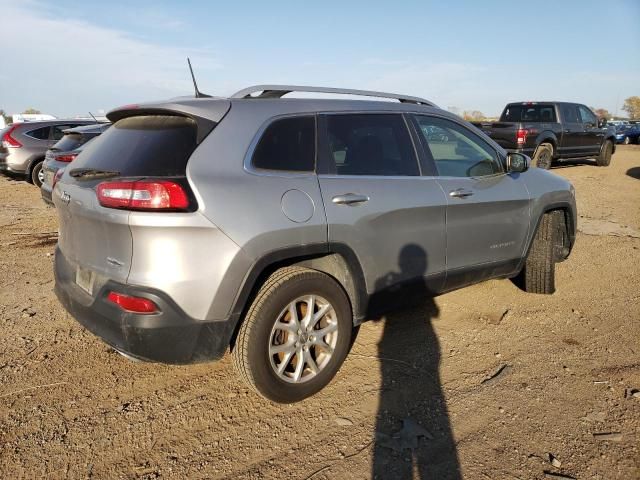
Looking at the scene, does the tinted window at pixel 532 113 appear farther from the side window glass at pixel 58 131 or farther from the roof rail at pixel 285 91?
the side window glass at pixel 58 131

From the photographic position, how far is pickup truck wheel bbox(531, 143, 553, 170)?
12883 millimetres

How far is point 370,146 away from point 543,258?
2234 millimetres

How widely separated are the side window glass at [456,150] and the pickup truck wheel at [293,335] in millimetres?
1363

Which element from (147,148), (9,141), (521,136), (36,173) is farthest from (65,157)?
(521,136)

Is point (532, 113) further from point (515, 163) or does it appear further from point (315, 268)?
point (315, 268)

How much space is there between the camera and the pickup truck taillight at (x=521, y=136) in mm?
12383

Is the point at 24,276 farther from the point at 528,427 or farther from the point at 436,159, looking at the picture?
the point at 528,427

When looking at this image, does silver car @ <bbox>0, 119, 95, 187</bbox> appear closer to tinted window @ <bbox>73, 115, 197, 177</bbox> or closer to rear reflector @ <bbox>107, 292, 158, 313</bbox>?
tinted window @ <bbox>73, 115, 197, 177</bbox>

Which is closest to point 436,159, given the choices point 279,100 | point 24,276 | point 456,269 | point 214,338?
point 456,269

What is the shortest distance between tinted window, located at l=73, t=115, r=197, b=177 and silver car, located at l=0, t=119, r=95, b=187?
9.56 meters

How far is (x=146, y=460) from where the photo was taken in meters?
2.41

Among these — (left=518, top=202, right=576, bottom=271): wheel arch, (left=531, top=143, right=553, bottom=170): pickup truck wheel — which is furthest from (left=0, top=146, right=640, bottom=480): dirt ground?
(left=531, top=143, right=553, bottom=170): pickup truck wheel

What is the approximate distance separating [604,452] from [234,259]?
83.7 inches

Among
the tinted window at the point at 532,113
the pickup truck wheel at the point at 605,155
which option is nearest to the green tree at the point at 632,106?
the pickup truck wheel at the point at 605,155
